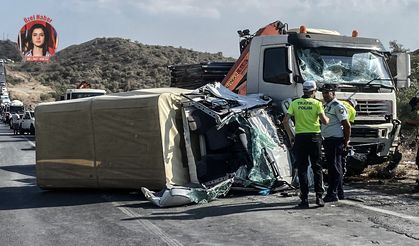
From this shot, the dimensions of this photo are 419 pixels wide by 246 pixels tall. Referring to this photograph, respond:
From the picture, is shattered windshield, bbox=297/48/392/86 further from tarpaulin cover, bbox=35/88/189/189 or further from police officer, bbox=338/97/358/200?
tarpaulin cover, bbox=35/88/189/189

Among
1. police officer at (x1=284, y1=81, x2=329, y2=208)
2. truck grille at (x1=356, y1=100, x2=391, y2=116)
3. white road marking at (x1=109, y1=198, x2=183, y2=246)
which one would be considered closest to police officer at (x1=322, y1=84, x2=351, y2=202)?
police officer at (x1=284, y1=81, x2=329, y2=208)

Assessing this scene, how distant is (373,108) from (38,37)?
208 ft

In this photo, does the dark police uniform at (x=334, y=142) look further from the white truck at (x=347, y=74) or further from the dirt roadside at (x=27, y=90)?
the dirt roadside at (x=27, y=90)

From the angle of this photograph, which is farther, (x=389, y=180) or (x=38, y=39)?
(x=38, y=39)

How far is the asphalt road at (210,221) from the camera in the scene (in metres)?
6.52

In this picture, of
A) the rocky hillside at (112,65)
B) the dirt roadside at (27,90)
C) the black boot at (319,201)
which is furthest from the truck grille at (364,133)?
the dirt roadside at (27,90)

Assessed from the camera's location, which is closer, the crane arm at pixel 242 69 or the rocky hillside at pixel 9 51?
the crane arm at pixel 242 69

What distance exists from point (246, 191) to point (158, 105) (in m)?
2.07

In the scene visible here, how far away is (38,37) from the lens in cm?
6881

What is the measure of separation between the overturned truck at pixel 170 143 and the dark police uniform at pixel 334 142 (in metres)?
1.23

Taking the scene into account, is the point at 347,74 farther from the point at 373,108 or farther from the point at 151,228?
the point at 151,228

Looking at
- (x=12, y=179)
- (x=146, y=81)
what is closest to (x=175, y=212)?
(x=12, y=179)

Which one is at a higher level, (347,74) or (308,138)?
(347,74)

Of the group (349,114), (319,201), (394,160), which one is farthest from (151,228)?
(394,160)
